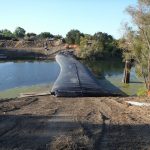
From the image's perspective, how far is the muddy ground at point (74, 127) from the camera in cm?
1249

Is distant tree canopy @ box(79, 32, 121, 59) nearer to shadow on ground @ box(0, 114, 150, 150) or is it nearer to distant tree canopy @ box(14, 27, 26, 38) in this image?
distant tree canopy @ box(14, 27, 26, 38)

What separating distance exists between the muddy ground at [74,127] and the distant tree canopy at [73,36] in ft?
324

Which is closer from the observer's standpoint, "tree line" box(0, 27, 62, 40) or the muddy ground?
the muddy ground

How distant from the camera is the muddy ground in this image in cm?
1249

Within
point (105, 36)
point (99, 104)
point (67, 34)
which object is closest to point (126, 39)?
point (99, 104)

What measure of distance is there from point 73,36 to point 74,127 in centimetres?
10950

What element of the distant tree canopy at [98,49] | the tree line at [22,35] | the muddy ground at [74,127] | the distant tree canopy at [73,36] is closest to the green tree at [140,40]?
the muddy ground at [74,127]

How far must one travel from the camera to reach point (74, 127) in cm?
1466

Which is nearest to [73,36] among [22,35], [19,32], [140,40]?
[22,35]

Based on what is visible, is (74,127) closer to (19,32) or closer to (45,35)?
(45,35)

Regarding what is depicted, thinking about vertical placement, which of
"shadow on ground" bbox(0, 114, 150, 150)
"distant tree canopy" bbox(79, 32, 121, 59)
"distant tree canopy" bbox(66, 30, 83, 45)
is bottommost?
"shadow on ground" bbox(0, 114, 150, 150)

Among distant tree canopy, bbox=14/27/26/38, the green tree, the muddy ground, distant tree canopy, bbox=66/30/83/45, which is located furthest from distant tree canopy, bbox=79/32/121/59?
the muddy ground

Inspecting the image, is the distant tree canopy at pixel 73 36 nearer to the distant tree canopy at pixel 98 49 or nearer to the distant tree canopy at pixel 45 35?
the distant tree canopy at pixel 98 49

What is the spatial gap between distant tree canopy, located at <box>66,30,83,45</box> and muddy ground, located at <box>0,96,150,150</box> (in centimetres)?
9869
